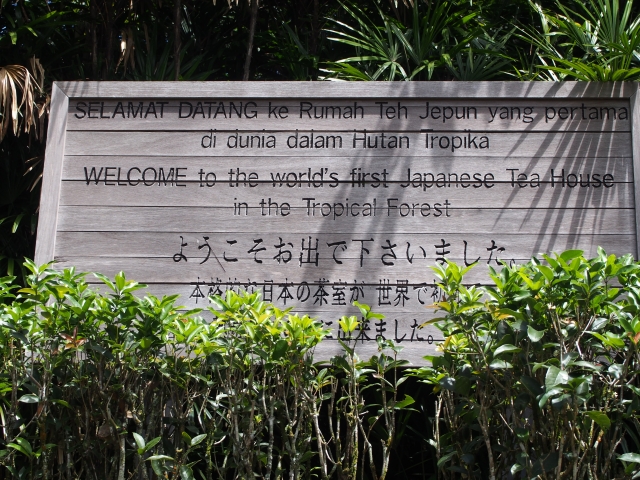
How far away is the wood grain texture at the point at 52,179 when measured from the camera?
12.3 feet

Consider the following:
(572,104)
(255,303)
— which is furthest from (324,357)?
(572,104)

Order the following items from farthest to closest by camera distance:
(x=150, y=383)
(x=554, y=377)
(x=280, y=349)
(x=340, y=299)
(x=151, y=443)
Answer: (x=340, y=299)
(x=150, y=383)
(x=280, y=349)
(x=151, y=443)
(x=554, y=377)

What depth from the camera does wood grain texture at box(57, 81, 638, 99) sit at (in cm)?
385

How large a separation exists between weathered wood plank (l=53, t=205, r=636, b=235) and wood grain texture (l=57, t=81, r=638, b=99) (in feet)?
2.11

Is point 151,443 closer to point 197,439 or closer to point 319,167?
point 197,439

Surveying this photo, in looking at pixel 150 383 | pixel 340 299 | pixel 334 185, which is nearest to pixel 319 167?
pixel 334 185

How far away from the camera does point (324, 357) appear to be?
3521mm

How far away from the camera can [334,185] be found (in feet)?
12.4

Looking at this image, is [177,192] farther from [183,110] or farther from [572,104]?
[572,104]

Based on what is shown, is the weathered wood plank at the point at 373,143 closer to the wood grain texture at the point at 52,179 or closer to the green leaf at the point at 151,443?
the wood grain texture at the point at 52,179

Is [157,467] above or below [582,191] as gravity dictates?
below

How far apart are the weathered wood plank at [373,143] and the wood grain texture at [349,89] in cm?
21

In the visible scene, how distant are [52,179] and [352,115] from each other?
1629 millimetres

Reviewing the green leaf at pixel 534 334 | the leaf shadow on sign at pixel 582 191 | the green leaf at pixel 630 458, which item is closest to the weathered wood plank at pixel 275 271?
the leaf shadow on sign at pixel 582 191
